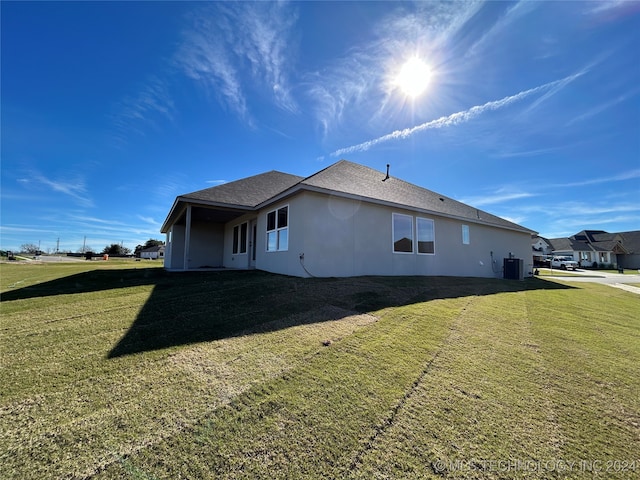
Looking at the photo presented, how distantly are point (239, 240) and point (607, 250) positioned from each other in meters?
54.4

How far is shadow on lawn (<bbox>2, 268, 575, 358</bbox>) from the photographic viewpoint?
3740 mm

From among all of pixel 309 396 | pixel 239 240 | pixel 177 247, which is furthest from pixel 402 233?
pixel 177 247

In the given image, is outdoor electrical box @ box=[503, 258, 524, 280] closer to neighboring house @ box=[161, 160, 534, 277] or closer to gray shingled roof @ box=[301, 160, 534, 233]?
neighboring house @ box=[161, 160, 534, 277]

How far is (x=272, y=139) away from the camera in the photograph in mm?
12383

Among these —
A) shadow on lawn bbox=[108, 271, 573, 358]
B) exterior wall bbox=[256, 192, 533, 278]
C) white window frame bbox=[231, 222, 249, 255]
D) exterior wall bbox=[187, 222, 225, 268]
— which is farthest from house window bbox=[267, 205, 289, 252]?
exterior wall bbox=[187, 222, 225, 268]

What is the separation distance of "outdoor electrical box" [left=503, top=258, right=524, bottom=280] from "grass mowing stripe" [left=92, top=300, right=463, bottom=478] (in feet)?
43.4

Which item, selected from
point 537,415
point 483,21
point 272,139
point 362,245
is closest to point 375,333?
point 537,415

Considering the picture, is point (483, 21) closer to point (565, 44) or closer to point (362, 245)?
point (565, 44)

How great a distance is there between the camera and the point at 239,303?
527cm

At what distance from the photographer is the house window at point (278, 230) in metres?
9.11

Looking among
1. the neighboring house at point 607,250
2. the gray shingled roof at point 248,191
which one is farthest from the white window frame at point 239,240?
the neighboring house at point 607,250

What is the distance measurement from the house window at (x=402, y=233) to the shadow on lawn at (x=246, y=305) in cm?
250

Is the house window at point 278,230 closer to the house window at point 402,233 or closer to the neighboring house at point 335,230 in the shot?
the neighboring house at point 335,230

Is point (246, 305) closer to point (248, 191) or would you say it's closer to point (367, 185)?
point (367, 185)
